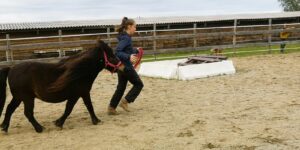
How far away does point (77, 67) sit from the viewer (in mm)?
5844

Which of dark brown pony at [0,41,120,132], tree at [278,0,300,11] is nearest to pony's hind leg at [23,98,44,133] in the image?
dark brown pony at [0,41,120,132]

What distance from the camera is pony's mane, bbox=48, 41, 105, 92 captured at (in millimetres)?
5758

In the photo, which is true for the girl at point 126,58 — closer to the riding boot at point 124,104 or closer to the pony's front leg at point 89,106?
the riding boot at point 124,104

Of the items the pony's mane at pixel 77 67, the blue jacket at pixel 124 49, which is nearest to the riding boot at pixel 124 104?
the blue jacket at pixel 124 49

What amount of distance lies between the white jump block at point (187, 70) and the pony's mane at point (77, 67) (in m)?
4.73

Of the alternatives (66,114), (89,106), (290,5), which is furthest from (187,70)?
(290,5)

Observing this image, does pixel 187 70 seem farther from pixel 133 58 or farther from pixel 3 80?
pixel 3 80

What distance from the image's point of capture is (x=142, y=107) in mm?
7457

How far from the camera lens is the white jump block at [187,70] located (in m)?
10.5

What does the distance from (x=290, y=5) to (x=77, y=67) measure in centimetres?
6801

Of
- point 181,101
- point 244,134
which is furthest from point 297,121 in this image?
point 181,101

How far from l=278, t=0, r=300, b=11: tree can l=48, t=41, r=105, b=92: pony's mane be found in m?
66.2

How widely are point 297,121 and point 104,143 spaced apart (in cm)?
271

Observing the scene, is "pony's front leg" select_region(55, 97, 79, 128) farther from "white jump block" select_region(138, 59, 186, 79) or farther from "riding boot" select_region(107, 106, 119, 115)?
"white jump block" select_region(138, 59, 186, 79)
